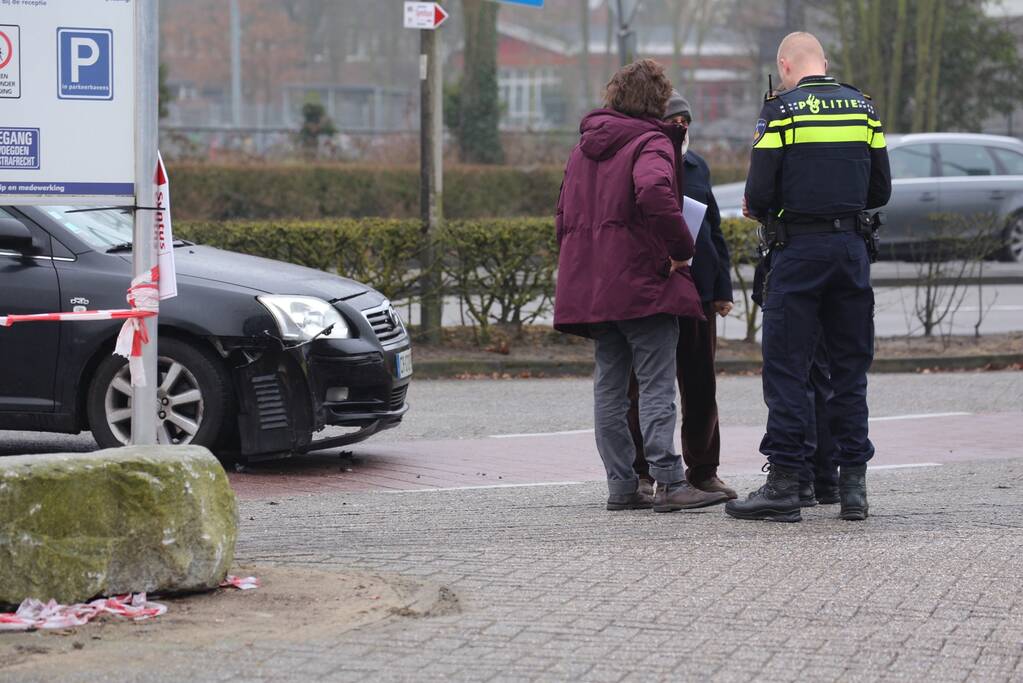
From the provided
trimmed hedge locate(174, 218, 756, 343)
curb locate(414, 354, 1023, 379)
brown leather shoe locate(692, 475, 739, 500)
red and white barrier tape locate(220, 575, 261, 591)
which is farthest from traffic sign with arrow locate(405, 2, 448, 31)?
red and white barrier tape locate(220, 575, 261, 591)

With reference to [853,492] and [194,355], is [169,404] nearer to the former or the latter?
[194,355]

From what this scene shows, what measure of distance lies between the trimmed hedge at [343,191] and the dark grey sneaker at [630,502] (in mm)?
19848

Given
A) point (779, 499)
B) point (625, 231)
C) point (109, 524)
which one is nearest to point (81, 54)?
point (109, 524)

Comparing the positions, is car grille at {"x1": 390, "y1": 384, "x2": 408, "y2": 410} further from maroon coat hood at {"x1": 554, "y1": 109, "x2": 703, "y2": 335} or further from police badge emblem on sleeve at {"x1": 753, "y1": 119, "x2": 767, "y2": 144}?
police badge emblem on sleeve at {"x1": 753, "y1": 119, "x2": 767, "y2": 144}

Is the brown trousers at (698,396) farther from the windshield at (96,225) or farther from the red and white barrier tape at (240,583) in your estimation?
the windshield at (96,225)

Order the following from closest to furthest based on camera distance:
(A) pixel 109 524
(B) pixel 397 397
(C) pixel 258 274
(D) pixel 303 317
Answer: (A) pixel 109 524 < (D) pixel 303 317 < (C) pixel 258 274 < (B) pixel 397 397

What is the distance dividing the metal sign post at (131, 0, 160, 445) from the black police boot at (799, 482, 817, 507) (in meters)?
2.80

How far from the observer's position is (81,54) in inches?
208

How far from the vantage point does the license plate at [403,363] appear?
26.5 feet

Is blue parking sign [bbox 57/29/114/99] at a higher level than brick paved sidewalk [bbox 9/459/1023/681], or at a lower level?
higher

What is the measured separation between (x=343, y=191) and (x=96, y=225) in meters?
19.5

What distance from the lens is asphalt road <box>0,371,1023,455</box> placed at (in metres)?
9.52

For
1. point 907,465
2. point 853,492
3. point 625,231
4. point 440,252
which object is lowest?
point 907,465

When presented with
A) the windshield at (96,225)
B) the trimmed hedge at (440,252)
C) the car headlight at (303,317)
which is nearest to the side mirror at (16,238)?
the windshield at (96,225)
